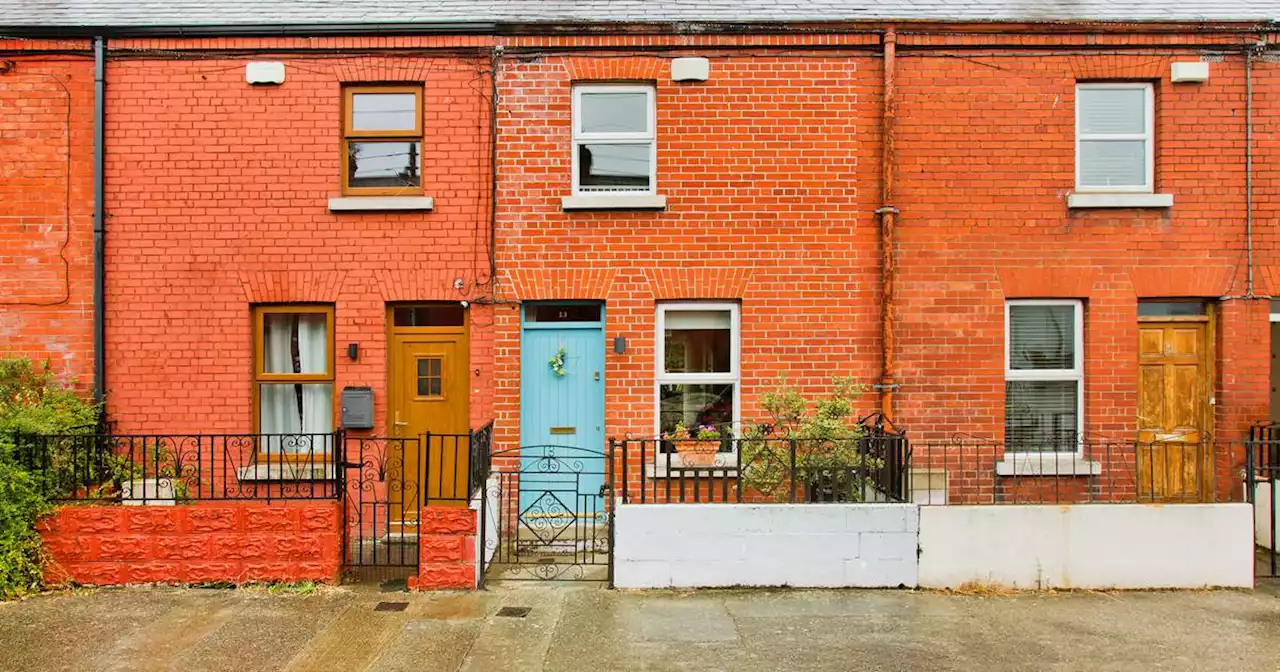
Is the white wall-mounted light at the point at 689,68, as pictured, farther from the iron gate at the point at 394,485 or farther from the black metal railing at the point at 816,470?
the iron gate at the point at 394,485

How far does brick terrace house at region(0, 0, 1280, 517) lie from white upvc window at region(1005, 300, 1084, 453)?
0.07m

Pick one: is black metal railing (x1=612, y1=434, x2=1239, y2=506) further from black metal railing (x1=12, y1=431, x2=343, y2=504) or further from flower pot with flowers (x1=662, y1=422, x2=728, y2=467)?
black metal railing (x1=12, y1=431, x2=343, y2=504)

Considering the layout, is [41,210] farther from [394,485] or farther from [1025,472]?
[1025,472]

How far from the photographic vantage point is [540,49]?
8.50m

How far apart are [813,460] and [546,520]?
2828 millimetres

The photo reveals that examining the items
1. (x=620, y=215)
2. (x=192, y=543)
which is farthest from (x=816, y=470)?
(x=192, y=543)

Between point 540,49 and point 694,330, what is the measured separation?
3454 mm

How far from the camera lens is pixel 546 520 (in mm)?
8062

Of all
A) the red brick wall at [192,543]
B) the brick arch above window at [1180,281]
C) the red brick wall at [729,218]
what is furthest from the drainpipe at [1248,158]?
the red brick wall at [192,543]

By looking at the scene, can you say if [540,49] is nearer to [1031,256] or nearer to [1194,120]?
[1031,256]

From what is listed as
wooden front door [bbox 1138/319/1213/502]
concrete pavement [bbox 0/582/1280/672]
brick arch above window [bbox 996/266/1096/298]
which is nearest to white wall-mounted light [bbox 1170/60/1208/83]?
brick arch above window [bbox 996/266/1096/298]

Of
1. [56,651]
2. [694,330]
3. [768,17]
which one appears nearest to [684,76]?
[768,17]

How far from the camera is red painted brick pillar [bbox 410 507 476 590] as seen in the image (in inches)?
260

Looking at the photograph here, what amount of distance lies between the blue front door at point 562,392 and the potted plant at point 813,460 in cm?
190
